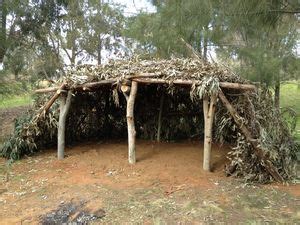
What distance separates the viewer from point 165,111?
27.3 feet

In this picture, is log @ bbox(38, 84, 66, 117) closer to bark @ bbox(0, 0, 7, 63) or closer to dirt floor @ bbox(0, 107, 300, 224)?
dirt floor @ bbox(0, 107, 300, 224)

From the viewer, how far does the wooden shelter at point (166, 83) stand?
5953 millimetres

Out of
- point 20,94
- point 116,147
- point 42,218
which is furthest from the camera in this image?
point 20,94

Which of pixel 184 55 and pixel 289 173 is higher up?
pixel 184 55

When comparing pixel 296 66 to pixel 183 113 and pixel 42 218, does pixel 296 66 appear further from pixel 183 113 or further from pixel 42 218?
pixel 42 218

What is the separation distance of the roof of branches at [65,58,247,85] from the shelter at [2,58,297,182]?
0.01m

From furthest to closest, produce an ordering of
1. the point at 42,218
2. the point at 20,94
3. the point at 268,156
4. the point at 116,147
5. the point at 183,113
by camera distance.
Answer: the point at 20,94 → the point at 183,113 → the point at 116,147 → the point at 268,156 → the point at 42,218

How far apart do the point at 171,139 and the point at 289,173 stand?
2762 mm

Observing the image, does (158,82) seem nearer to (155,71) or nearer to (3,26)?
(155,71)

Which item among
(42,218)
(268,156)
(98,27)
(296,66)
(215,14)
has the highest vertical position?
(98,27)

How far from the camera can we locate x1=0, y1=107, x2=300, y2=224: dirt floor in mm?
4844

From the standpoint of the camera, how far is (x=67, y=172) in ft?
21.5

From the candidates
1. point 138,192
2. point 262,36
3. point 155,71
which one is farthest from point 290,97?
A: point 138,192

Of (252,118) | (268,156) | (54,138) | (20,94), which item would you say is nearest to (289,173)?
(268,156)
